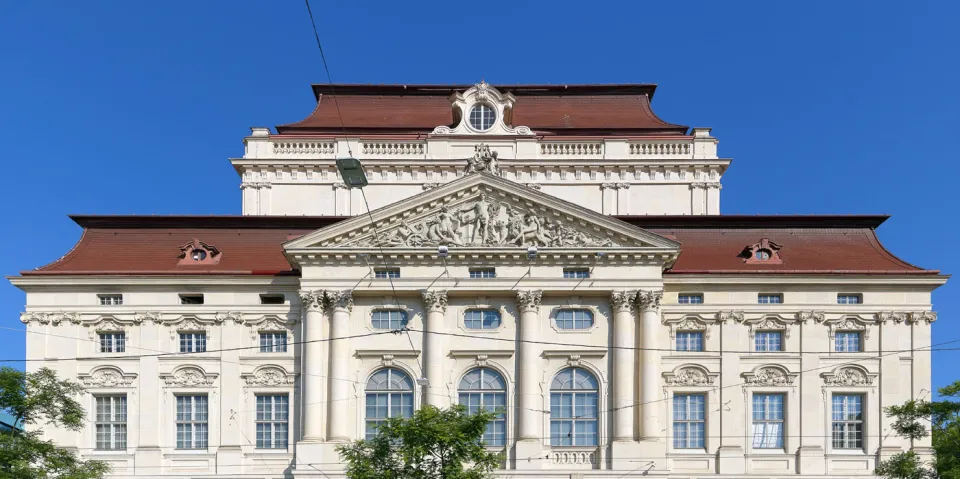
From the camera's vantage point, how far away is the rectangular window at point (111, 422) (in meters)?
56.9

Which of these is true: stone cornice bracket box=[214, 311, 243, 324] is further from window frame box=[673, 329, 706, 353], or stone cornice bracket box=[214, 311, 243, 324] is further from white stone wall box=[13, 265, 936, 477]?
window frame box=[673, 329, 706, 353]

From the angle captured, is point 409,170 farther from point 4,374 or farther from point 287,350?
point 4,374

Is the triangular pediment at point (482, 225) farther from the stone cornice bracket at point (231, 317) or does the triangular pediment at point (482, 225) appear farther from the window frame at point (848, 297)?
the window frame at point (848, 297)

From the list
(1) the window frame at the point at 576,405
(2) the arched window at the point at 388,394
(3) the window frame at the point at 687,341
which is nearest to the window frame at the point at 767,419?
(3) the window frame at the point at 687,341

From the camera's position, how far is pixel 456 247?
56094 mm

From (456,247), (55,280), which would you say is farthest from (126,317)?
(456,247)

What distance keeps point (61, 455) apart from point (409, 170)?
2561 centimetres

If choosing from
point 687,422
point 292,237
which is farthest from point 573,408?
point 292,237

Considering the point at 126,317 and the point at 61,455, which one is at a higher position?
the point at 126,317

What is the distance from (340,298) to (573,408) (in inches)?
429

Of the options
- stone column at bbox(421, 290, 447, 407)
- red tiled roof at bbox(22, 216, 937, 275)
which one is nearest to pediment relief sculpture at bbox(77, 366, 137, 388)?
red tiled roof at bbox(22, 216, 937, 275)

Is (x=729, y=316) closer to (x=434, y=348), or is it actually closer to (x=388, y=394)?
(x=434, y=348)

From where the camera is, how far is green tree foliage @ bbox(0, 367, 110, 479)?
45.2 meters

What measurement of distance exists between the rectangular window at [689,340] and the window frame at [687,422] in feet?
6.49
